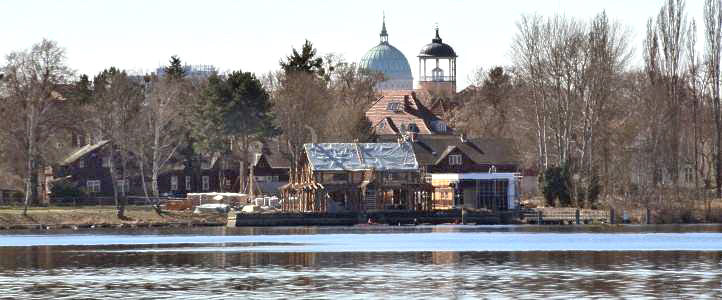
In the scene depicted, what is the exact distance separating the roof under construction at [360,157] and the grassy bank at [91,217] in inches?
351

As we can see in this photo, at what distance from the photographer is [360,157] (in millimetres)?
133625

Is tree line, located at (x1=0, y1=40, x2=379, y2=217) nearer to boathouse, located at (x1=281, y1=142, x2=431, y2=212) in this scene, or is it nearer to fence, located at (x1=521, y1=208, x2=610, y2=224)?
boathouse, located at (x1=281, y1=142, x2=431, y2=212)

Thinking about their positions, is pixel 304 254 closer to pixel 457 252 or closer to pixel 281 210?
pixel 457 252

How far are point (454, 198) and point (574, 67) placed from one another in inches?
663

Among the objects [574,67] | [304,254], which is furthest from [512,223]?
[304,254]

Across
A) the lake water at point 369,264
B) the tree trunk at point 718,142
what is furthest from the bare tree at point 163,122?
the tree trunk at point 718,142

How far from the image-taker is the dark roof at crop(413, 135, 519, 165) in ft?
509

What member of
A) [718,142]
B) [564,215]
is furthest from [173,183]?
[718,142]

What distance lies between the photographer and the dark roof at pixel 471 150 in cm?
15500

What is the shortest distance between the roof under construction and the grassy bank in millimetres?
8907

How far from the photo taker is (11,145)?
127562 millimetres

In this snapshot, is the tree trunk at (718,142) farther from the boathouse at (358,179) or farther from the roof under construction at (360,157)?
the roof under construction at (360,157)

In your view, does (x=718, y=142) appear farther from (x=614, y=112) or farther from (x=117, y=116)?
(x=117, y=116)

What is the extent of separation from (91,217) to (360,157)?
22.5m
